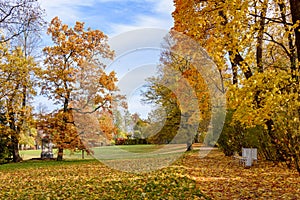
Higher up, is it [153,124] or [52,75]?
[52,75]

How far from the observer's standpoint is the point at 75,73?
2125 cm

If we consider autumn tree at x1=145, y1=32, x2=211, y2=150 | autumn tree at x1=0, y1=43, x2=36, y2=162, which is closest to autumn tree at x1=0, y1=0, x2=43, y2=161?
autumn tree at x1=0, y1=43, x2=36, y2=162

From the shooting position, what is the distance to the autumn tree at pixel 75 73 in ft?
67.5

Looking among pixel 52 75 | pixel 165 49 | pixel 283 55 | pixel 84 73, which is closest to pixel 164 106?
pixel 165 49

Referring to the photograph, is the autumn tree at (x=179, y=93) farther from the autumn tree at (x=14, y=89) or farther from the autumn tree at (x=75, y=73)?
the autumn tree at (x=14, y=89)

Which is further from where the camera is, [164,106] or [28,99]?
[28,99]

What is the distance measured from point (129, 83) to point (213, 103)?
5.32 metres

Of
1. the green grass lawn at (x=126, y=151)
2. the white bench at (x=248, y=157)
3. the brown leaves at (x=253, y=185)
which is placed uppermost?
the white bench at (x=248, y=157)

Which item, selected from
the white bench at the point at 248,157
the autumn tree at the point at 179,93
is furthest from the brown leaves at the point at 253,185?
the autumn tree at the point at 179,93

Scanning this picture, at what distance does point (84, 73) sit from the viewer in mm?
21250

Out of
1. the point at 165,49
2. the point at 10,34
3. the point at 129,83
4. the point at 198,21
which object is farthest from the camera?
the point at 165,49

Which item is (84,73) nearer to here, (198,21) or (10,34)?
(10,34)

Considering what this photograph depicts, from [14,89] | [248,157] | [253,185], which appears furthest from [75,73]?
[253,185]

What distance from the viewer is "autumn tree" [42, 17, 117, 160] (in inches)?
810
